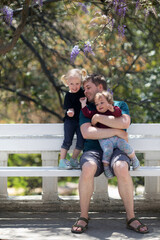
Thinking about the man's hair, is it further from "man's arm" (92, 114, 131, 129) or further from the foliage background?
the foliage background

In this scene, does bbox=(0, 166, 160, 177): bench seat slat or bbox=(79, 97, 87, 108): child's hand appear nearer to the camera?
bbox=(0, 166, 160, 177): bench seat slat

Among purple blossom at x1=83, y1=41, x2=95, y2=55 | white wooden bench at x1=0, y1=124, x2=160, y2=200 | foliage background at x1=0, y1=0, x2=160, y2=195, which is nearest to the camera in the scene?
purple blossom at x1=83, y1=41, x2=95, y2=55

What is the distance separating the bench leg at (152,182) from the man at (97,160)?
720 millimetres

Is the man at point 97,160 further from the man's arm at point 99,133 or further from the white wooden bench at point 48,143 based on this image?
the white wooden bench at point 48,143

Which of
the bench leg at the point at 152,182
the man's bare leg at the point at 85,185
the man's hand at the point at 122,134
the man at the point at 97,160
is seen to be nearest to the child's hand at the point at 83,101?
the man at the point at 97,160

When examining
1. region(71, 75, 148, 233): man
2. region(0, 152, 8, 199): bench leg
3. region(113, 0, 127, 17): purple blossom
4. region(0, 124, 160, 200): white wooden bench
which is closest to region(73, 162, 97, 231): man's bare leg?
region(71, 75, 148, 233): man

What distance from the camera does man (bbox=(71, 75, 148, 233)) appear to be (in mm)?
3967

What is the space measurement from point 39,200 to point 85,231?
95 centimetres

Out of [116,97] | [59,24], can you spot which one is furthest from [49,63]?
[116,97]

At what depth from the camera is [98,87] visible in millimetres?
4398

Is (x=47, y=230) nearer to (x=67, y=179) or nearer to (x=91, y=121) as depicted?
(x=91, y=121)

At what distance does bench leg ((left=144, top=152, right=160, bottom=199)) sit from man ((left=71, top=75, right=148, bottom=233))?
72cm

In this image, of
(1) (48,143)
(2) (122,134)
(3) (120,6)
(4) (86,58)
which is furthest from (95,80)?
(4) (86,58)

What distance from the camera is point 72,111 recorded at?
442cm
